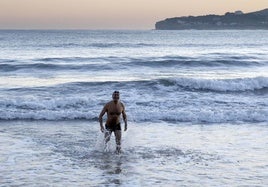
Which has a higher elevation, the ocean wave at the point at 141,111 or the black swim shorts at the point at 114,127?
the black swim shorts at the point at 114,127

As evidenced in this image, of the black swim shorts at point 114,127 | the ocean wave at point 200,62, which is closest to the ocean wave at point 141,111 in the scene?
the black swim shorts at point 114,127

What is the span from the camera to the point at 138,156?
1272 centimetres

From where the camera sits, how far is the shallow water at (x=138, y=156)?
10.7m

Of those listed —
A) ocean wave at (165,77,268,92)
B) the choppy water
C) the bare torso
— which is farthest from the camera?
ocean wave at (165,77,268,92)

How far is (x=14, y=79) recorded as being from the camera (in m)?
Result: 31.5

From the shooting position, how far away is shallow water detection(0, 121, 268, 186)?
420 inches

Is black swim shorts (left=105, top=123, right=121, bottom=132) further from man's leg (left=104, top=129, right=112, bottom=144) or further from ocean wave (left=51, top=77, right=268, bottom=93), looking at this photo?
ocean wave (left=51, top=77, right=268, bottom=93)

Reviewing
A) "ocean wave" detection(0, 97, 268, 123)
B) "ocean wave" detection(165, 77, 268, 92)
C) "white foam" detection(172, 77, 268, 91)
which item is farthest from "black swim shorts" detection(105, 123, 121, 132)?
"white foam" detection(172, 77, 268, 91)

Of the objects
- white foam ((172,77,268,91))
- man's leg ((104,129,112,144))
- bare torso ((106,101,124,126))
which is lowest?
white foam ((172,77,268,91))

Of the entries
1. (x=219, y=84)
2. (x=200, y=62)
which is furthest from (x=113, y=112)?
(x=200, y=62)

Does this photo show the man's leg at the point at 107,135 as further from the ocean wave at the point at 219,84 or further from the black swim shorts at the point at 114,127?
the ocean wave at the point at 219,84

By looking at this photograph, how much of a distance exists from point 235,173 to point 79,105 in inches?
449

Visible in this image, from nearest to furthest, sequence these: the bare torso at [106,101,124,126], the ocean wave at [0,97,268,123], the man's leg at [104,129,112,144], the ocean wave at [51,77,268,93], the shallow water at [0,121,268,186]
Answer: the shallow water at [0,121,268,186] < the bare torso at [106,101,124,126] < the man's leg at [104,129,112,144] < the ocean wave at [0,97,268,123] < the ocean wave at [51,77,268,93]

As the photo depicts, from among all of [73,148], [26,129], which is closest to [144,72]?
[26,129]
